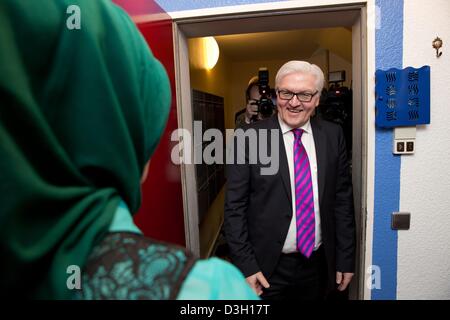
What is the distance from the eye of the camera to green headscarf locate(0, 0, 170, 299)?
0.31 metres

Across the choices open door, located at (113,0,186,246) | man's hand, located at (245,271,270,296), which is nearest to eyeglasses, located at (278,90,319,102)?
open door, located at (113,0,186,246)

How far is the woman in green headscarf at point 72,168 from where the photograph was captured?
307 millimetres

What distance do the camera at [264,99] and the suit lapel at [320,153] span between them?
2.59 ft

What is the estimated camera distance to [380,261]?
1.49 m

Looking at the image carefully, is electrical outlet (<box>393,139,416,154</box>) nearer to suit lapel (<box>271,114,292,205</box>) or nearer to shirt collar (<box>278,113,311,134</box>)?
shirt collar (<box>278,113,311,134</box>)

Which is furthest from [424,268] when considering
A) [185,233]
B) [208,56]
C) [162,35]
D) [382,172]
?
[208,56]

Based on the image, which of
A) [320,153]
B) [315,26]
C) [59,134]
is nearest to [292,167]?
[320,153]

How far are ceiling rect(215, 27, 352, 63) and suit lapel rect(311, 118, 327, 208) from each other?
5.40ft

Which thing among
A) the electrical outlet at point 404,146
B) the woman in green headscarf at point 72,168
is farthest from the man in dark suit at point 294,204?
the woman in green headscarf at point 72,168

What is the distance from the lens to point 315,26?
1528 millimetres

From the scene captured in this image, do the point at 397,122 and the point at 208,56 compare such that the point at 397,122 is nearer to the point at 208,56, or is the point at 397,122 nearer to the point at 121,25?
the point at 121,25

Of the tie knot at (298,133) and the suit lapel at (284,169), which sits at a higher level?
the tie knot at (298,133)

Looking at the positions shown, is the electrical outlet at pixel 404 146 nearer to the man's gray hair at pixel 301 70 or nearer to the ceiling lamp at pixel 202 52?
the man's gray hair at pixel 301 70

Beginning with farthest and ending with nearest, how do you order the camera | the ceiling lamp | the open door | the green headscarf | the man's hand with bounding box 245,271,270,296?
the ceiling lamp
the camera
the man's hand with bounding box 245,271,270,296
the open door
the green headscarf
